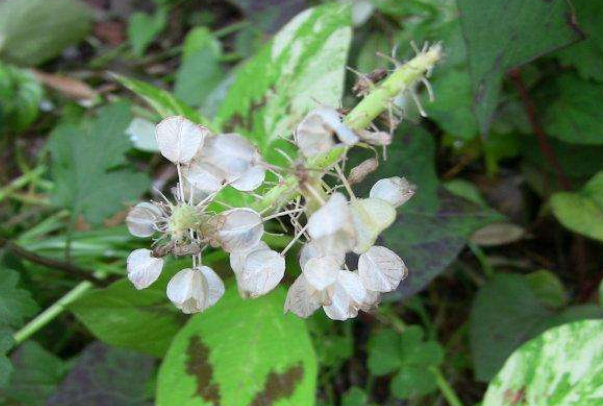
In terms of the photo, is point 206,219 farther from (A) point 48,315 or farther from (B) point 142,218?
(A) point 48,315

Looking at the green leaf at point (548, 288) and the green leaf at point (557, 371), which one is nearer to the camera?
the green leaf at point (557, 371)

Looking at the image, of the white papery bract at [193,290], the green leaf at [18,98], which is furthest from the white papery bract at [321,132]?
the green leaf at [18,98]

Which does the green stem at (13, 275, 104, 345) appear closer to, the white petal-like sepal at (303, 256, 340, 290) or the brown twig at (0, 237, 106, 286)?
the brown twig at (0, 237, 106, 286)

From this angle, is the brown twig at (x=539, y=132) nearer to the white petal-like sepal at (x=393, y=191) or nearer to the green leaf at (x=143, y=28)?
the white petal-like sepal at (x=393, y=191)

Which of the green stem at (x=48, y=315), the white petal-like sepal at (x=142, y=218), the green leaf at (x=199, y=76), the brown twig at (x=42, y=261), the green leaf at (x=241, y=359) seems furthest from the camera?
the green leaf at (x=199, y=76)

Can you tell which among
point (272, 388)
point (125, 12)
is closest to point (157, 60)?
point (125, 12)

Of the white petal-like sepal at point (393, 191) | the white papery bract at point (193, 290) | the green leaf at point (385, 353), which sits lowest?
the green leaf at point (385, 353)

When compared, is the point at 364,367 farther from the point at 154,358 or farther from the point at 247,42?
the point at 247,42
